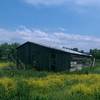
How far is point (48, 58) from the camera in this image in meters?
42.6

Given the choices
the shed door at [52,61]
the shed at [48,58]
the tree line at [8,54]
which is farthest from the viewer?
the tree line at [8,54]

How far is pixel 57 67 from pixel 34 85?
2369 cm

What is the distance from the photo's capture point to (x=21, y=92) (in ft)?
43.4

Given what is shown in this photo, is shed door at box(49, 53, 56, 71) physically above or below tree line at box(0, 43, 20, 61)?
below

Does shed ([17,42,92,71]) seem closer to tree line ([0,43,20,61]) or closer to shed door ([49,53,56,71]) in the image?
shed door ([49,53,56,71])

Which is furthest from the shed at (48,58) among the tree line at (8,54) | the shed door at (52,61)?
the tree line at (8,54)

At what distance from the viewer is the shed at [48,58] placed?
133ft

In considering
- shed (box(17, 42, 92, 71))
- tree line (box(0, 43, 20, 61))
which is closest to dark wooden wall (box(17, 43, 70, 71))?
shed (box(17, 42, 92, 71))

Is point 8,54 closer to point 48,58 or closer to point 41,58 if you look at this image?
point 41,58

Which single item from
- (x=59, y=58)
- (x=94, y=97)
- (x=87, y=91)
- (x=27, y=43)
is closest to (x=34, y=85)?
(x=87, y=91)

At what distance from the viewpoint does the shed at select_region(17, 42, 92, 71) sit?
4066 cm

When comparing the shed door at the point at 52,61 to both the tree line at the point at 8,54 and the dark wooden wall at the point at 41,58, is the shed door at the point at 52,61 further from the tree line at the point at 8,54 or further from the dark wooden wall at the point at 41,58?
the tree line at the point at 8,54

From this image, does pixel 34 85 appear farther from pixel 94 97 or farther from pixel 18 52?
pixel 18 52

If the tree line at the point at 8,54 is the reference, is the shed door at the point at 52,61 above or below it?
below
